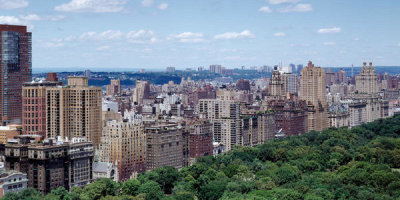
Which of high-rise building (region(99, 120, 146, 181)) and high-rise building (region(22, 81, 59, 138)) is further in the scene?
high-rise building (region(22, 81, 59, 138))

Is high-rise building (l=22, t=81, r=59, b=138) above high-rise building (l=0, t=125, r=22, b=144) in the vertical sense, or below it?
above

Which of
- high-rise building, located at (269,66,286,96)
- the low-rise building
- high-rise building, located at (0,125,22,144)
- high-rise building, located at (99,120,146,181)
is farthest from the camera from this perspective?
high-rise building, located at (269,66,286,96)

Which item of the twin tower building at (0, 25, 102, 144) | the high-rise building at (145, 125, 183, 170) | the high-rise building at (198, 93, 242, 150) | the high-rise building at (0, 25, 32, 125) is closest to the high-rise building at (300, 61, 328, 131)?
the high-rise building at (198, 93, 242, 150)

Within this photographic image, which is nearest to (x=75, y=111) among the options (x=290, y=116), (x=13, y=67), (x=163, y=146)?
(x=163, y=146)

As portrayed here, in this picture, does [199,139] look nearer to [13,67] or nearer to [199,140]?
[199,140]

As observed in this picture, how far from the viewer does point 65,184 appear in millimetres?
81000

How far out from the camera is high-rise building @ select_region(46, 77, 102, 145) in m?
96.6

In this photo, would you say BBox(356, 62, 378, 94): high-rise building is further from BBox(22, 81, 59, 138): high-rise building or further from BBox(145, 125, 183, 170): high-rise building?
BBox(22, 81, 59, 138): high-rise building

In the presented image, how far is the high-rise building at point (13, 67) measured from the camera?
112500 millimetres

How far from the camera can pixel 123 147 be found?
93125 mm

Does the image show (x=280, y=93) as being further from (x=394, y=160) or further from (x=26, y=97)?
(x=26, y=97)

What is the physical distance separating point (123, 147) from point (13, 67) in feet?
105

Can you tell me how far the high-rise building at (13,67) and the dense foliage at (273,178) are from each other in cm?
3670

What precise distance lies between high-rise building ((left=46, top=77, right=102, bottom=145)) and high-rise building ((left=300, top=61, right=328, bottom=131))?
2621 inches
